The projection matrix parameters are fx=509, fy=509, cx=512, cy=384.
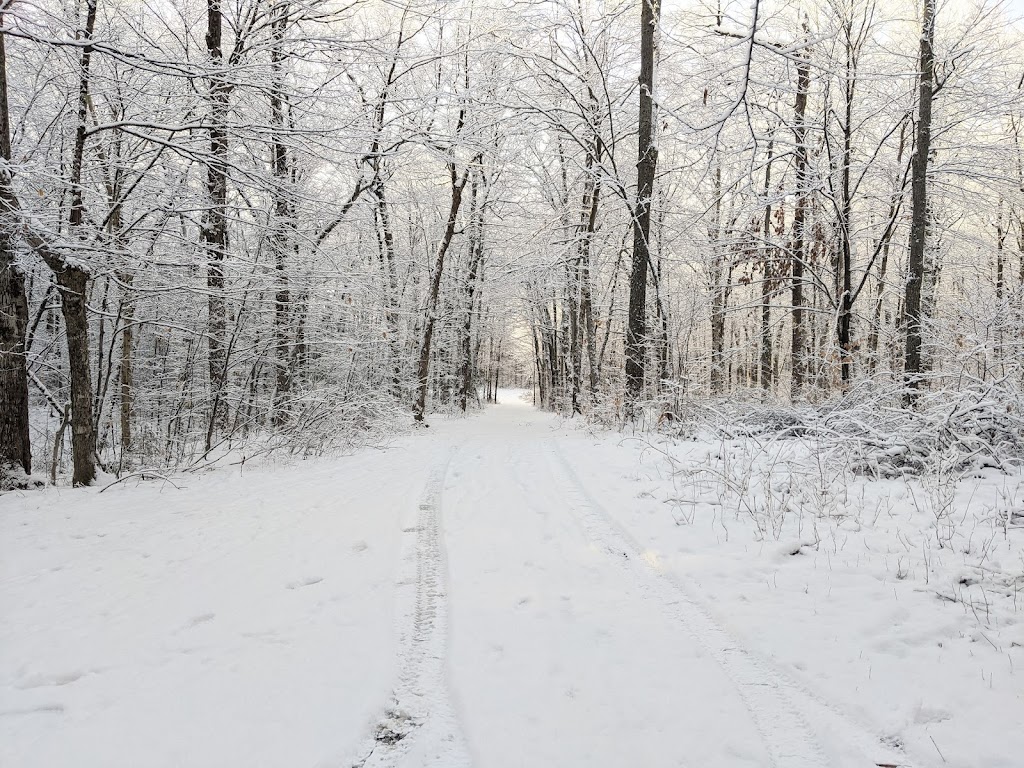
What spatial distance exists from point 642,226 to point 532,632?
10420 mm

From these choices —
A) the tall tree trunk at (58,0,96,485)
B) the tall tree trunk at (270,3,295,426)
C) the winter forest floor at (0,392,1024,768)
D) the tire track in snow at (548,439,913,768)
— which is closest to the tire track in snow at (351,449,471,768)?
the winter forest floor at (0,392,1024,768)

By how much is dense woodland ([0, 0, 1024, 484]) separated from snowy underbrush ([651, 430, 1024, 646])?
48.3 inches

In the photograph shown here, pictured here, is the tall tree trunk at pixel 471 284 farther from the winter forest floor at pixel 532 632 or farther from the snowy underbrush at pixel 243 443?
the winter forest floor at pixel 532 632

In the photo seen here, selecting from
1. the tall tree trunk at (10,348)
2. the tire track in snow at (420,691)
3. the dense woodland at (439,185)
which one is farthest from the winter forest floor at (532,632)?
the dense woodland at (439,185)

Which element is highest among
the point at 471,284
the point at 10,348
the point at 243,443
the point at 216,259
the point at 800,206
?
the point at 800,206

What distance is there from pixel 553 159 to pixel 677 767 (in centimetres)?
1784

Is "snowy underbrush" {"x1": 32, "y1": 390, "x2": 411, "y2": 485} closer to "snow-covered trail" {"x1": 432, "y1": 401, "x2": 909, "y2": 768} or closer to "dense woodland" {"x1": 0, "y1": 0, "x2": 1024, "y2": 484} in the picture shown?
"dense woodland" {"x1": 0, "y1": 0, "x2": 1024, "y2": 484}

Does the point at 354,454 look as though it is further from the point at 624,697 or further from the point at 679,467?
the point at 624,697

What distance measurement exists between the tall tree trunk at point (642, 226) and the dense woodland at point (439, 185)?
0.08 meters

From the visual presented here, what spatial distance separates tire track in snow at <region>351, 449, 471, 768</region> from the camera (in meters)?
1.88

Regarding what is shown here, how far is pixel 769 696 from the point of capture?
2.21 metres

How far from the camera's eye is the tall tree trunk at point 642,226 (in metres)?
11.0

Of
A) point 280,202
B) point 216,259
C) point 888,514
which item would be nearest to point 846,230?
point 888,514

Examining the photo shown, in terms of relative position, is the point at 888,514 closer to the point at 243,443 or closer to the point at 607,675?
the point at 607,675
